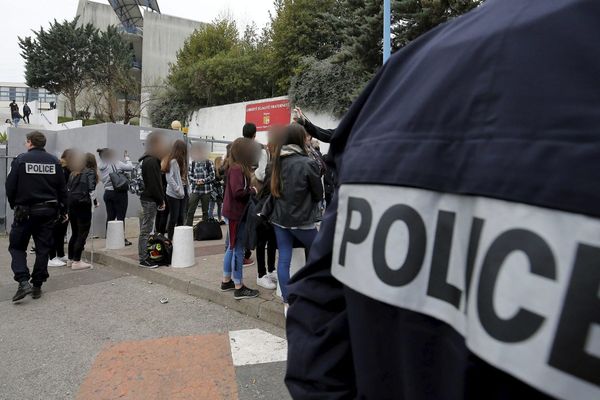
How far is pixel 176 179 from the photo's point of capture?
6.75 meters

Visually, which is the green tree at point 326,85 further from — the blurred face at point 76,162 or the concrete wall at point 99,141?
the blurred face at point 76,162

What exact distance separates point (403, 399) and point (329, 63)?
17039 mm

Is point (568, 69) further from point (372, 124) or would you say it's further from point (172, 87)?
point (172, 87)

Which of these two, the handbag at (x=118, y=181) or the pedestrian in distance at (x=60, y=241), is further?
the handbag at (x=118, y=181)

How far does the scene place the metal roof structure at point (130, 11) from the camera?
39844mm

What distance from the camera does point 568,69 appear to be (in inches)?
23.7

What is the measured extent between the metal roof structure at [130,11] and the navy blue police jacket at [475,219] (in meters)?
45.0

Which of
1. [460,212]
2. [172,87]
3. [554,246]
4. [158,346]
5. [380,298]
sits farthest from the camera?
[172,87]

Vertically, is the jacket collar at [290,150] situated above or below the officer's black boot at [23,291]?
above

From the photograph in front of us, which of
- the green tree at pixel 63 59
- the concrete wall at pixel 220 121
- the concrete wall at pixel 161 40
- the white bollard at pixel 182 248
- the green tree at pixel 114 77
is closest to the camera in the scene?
the white bollard at pixel 182 248

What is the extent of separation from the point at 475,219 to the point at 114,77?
3190 cm

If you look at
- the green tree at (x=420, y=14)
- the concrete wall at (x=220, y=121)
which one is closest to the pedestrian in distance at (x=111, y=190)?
the green tree at (x=420, y=14)

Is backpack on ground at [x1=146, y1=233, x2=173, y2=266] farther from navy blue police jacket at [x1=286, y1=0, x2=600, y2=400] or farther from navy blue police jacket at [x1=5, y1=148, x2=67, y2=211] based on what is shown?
navy blue police jacket at [x1=286, y1=0, x2=600, y2=400]

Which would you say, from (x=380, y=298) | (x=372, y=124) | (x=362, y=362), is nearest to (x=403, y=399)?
(x=362, y=362)
